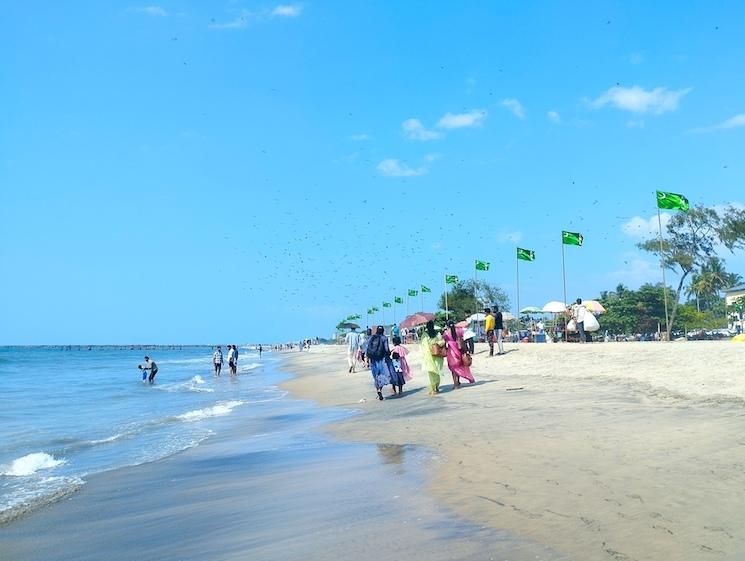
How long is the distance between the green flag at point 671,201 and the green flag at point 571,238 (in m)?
6.63

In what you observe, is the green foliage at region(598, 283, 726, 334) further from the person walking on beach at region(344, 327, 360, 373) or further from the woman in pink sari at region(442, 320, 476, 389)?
the woman in pink sari at region(442, 320, 476, 389)

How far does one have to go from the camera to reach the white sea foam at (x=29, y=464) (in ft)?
33.8

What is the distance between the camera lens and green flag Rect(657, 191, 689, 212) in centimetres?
2619

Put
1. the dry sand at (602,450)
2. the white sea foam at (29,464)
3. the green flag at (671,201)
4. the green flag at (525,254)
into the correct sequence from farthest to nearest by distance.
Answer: the green flag at (525,254) < the green flag at (671,201) < the white sea foam at (29,464) < the dry sand at (602,450)

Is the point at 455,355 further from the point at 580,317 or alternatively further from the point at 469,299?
the point at 469,299

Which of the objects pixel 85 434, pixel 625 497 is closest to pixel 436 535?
pixel 625 497

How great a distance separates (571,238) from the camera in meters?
32.9

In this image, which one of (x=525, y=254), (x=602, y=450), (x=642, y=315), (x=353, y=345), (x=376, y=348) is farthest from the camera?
(x=642, y=315)

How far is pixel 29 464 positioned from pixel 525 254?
33.4 metres

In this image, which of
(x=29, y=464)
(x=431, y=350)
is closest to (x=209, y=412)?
(x=431, y=350)

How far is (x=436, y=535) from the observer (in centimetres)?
468

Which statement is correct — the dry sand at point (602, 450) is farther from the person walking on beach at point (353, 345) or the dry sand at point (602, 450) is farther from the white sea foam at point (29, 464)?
the person walking on beach at point (353, 345)

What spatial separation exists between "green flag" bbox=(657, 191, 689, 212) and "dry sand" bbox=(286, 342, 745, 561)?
39.9 ft

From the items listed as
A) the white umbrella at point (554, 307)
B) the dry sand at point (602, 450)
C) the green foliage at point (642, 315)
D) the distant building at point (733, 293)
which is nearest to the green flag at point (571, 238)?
the white umbrella at point (554, 307)
